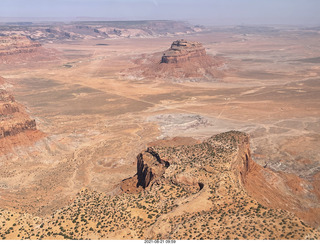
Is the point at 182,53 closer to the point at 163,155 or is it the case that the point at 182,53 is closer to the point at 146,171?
the point at 163,155

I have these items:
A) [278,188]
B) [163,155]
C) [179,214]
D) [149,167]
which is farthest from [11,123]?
[278,188]

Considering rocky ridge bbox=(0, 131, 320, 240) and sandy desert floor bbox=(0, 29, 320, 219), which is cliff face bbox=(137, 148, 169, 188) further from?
sandy desert floor bbox=(0, 29, 320, 219)

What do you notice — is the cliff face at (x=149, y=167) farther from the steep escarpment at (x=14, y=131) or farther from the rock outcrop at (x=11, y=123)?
the rock outcrop at (x=11, y=123)

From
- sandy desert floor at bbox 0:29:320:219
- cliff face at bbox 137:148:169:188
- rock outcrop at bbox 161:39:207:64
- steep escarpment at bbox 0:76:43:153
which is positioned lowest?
sandy desert floor at bbox 0:29:320:219

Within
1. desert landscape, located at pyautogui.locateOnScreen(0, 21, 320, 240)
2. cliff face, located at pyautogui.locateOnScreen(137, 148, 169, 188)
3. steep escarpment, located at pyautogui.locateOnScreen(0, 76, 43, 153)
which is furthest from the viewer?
steep escarpment, located at pyautogui.locateOnScreen(0, 76, 43, 153)

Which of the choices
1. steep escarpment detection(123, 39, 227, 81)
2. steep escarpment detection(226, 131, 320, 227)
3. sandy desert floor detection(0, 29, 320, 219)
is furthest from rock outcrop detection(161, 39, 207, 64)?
steep escarpment detection(226, 131, 320, 227)

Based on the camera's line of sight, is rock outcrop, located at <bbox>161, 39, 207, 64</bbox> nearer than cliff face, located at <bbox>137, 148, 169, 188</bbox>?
No
